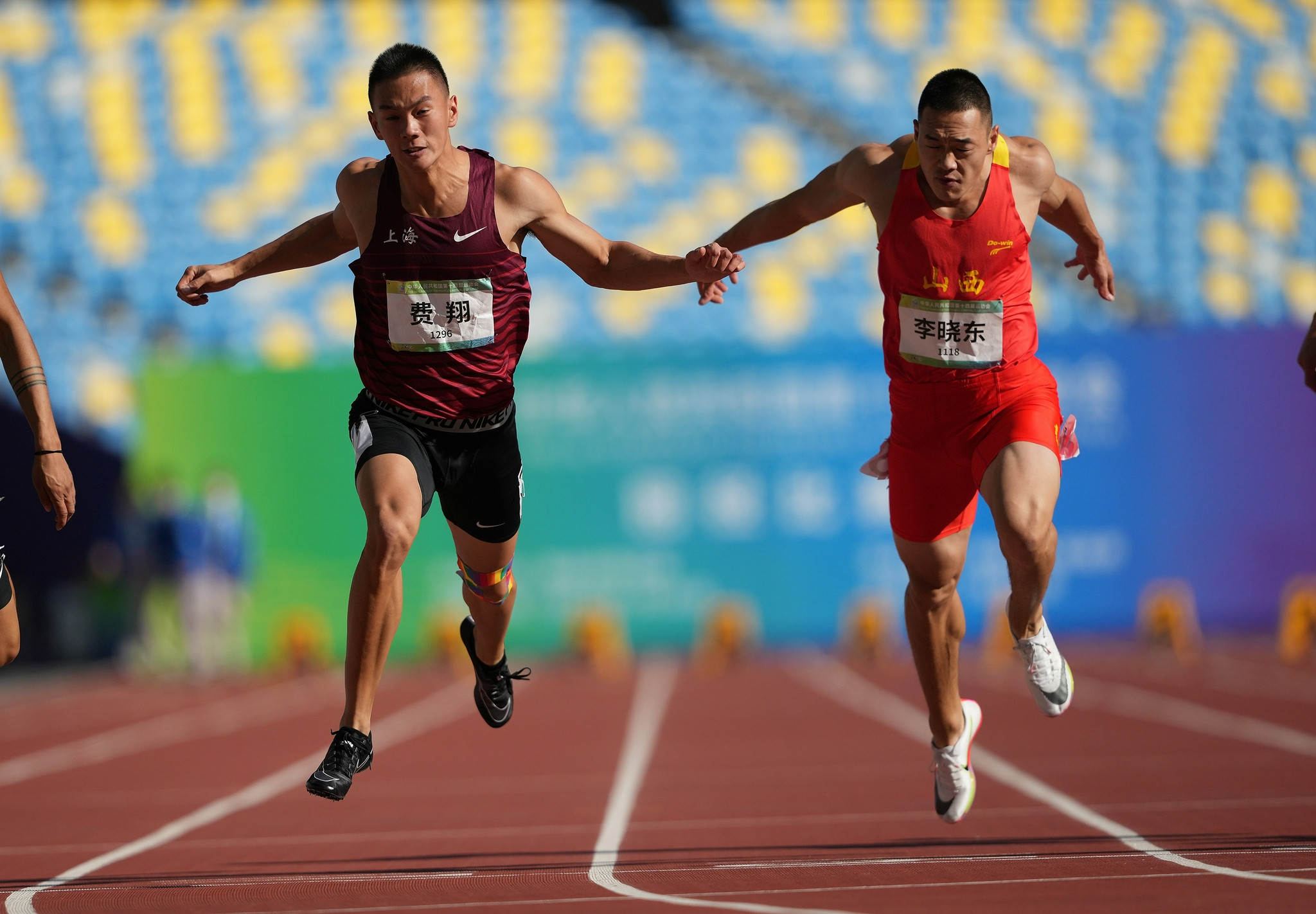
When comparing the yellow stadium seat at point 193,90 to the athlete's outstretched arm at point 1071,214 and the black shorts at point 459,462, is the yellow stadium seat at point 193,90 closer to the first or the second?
the black shorts at point 459,462

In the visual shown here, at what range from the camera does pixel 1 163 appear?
22609 millimetres

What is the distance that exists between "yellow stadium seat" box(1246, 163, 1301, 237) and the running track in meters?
11.4

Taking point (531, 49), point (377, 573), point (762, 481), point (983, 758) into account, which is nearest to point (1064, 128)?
point (531, 49)

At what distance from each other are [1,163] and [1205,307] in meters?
17.1

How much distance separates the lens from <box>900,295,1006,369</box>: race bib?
207 inches

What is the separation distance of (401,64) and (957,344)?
2.01 meters

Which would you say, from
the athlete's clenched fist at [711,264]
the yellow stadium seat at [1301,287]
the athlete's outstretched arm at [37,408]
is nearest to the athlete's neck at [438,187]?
the athlete's clenched fist at [711,264]

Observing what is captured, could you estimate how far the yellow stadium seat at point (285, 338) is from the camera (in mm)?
19938

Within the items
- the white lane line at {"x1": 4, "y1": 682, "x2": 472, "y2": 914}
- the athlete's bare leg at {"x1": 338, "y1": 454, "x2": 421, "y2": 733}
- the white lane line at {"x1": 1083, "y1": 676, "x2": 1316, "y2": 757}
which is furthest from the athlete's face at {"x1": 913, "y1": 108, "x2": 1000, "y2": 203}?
the white lane line at {"x1": 1083, "y1": 676, "x2": 1316, "y2": 757}

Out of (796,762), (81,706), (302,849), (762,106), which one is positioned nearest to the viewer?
(302,849)

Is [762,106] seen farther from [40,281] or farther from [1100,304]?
[40,281]

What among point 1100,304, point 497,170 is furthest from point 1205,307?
point 497,170

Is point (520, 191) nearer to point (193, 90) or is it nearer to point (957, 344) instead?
point (957, 344)

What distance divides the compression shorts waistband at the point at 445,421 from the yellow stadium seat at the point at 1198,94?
2029 cm
